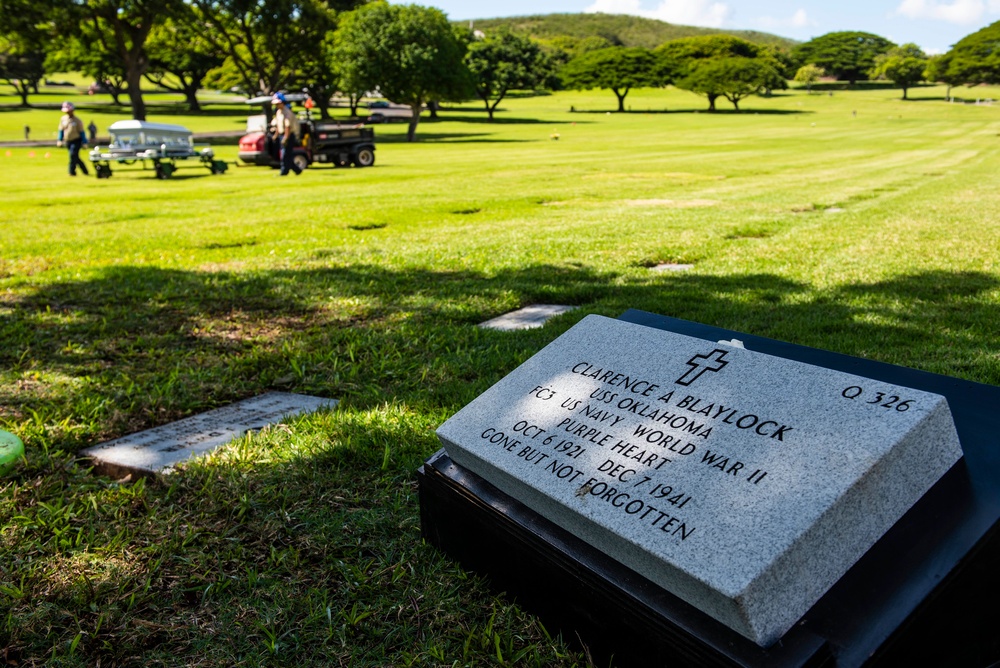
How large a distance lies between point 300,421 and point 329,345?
1.24m

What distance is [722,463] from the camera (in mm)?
1867

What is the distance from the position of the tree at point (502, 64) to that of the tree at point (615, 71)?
501 cm

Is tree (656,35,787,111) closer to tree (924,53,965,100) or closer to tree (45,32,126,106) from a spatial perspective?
tree (924,53,965,100)

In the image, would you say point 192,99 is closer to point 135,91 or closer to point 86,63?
point 86,63

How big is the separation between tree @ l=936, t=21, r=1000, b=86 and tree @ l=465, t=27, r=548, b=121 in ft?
188

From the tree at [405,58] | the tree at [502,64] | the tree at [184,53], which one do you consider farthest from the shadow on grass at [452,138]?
the tree at [502,64]

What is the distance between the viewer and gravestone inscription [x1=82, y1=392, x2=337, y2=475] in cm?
323

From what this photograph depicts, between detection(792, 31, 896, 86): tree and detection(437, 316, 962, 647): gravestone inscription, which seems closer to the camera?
detection(437, 316, 962, 647): gravestone inscription

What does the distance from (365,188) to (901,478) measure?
14628mm

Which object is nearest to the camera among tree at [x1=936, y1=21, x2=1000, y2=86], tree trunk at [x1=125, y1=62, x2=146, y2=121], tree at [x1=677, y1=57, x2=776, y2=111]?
tree trunk at [x1=125, y1=62, x2=146, y2=121]

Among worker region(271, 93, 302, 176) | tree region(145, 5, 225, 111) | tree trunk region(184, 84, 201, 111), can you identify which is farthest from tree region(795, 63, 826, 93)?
worker region(271, 93, 302, 176)

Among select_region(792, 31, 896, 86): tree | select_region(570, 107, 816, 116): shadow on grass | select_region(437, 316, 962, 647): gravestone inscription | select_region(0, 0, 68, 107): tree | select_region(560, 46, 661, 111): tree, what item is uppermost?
select_region(792, 31, 896, 86): tree

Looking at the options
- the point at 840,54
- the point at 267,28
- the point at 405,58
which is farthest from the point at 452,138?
the point at 840,54

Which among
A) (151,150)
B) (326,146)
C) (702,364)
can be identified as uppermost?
(326,146)
